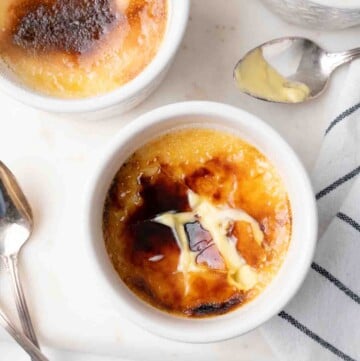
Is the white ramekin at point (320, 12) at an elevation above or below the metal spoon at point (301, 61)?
above

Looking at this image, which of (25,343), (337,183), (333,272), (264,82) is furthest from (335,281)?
(25,343)

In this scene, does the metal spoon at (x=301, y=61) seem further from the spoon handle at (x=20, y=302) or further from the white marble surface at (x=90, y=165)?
the spoon handle at (x=20, y=302)

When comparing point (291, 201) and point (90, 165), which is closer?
point (291, 201)

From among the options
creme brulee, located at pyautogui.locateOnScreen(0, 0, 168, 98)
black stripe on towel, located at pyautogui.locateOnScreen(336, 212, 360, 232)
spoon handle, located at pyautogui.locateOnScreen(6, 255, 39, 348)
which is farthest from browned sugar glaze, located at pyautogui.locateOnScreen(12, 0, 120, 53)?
black stripe on towel, located at pyautogui.locateOnScreen(336, 212, 360, 232)

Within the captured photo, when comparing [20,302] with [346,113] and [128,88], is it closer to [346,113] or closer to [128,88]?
[128,88]

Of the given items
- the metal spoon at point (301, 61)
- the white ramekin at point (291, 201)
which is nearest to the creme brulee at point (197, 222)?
the white ramekin at point (291, 201)

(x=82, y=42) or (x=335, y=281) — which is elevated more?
(x=82, y=42)
